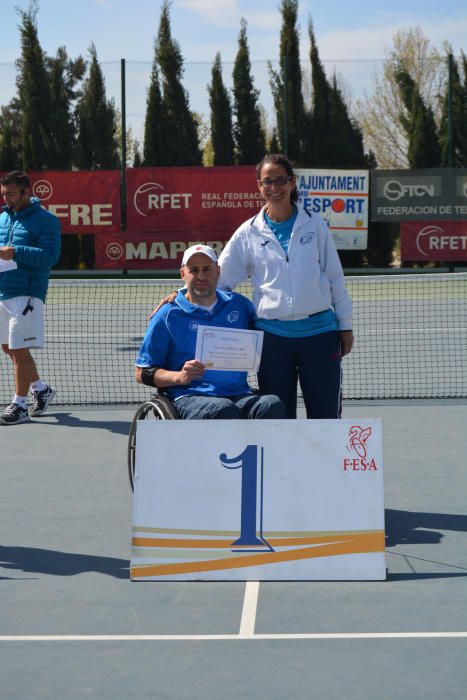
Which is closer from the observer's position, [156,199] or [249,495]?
[249,495]

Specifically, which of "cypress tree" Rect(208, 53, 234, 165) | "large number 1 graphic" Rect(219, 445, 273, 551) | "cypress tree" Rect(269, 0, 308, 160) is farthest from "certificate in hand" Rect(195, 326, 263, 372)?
"cypress tree" Rect(208, 53, 234, 165)

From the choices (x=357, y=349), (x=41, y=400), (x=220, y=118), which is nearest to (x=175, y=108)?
(x=220, y=118)

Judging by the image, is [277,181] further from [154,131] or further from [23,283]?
[154,131]

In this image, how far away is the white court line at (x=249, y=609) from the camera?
366 cm

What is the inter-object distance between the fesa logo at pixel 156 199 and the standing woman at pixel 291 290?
16.7 meters

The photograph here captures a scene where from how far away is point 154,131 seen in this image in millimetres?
25250

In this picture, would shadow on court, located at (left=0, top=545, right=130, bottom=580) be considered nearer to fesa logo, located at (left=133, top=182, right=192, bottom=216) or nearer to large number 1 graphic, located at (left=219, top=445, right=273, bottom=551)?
large number 1 graphic, located at (left=219, top=445, right=273, bottom=551)

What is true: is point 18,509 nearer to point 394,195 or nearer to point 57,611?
Answer: point 57,611

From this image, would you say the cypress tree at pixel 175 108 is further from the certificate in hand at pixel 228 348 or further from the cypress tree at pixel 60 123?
the certificate in hand at pixel 228 348

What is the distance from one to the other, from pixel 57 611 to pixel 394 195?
18875 mm

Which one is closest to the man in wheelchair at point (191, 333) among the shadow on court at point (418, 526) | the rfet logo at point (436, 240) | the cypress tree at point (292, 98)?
the shadow on court at point (418, 526)

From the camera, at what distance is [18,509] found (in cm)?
537

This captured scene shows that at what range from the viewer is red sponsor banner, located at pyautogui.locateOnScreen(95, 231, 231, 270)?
21641 mm

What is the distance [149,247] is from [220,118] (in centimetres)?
583
